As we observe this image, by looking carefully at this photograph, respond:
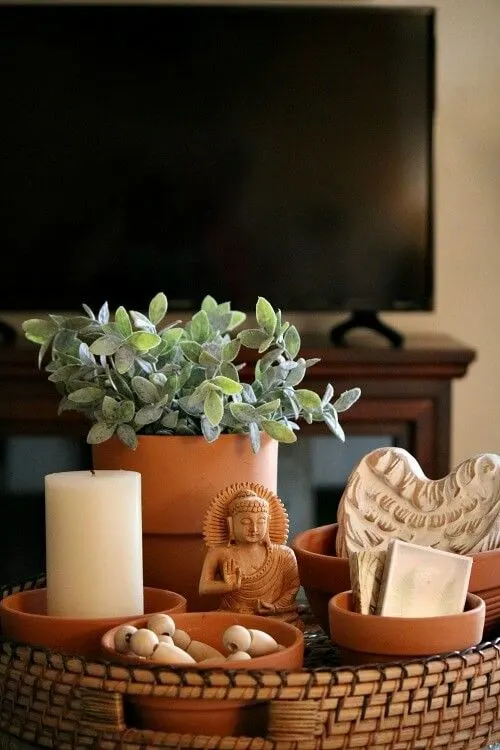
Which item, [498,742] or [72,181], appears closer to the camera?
[498,742]

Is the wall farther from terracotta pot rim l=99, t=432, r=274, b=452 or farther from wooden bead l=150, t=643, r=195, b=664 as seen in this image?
wooden bead l=150, t=643, r=195, b=664

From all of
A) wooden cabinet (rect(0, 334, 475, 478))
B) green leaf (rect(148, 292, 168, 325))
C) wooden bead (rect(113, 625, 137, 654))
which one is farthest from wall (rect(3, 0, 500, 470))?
wooden bead (rect(113, 625, 137, 654))

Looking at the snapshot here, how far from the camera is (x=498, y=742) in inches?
27.0

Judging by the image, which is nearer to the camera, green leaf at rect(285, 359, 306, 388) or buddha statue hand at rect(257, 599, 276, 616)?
buddha statue hand at rect(257, 599, 276, 616)

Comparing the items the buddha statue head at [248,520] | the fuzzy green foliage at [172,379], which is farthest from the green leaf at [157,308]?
the buddha statue head at [248,520]

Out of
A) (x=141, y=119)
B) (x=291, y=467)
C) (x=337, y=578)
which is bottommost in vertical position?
(x=291, y=467)

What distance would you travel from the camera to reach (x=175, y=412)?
35.1 inches

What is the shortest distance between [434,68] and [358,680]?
2.21 m

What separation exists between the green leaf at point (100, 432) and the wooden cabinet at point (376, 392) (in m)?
1.54

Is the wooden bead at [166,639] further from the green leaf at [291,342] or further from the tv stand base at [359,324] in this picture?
the tv stand base at [359,324]

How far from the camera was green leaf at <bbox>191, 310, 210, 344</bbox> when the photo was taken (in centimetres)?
93

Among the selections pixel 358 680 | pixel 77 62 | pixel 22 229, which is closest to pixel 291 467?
pixel 22 229

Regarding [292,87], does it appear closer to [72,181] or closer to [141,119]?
[141,119]

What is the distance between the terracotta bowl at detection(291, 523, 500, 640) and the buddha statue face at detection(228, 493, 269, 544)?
0.11 feet
